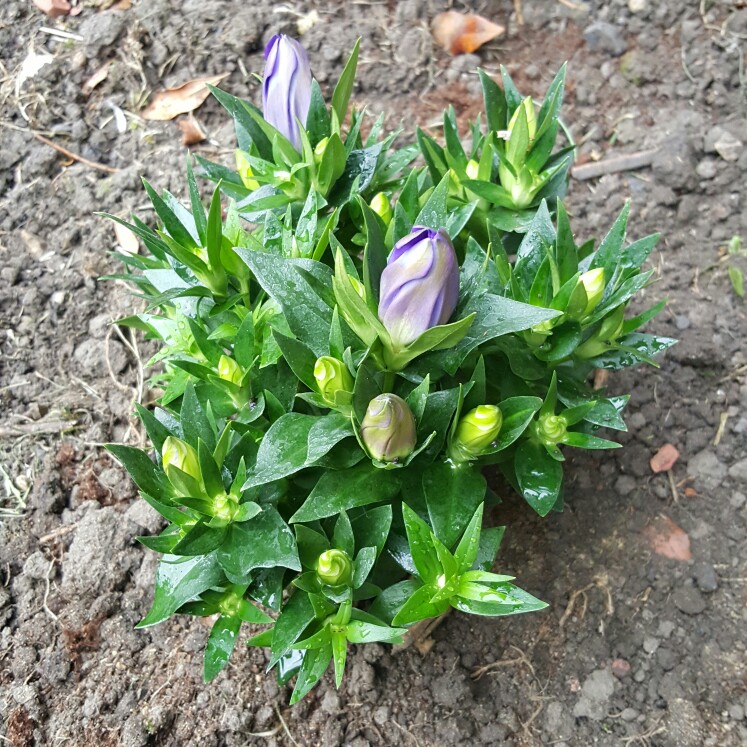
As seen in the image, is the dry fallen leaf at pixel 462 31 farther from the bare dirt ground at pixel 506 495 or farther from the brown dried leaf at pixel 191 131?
the brown dried leaf at pixel 191 131


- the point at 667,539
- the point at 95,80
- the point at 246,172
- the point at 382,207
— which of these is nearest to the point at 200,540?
the point at 382,207

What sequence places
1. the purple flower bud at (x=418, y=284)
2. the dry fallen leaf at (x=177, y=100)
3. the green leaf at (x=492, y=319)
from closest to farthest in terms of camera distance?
the purple flower bud at (x=418, y=284) → the green leaf at (x=492, y=319) → the dry fallen leaf at (x=177, y=100)

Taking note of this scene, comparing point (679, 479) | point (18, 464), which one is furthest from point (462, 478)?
point (18, 464)

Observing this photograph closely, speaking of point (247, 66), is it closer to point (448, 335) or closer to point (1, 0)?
point (1, 0)

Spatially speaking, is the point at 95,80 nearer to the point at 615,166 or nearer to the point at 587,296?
the point at 615,166

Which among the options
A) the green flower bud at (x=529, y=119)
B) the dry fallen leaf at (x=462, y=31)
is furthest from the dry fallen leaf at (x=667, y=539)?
the dry fallen leaf at (x=462, y=31)

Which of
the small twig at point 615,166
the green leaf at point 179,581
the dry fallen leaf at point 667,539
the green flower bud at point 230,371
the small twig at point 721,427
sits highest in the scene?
the green flower bud at point 230,371

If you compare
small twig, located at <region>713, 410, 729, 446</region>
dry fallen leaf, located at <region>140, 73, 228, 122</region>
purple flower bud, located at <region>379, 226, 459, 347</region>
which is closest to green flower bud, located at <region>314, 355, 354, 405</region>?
purple flower bud, located at <region>379, 226, 459, 347</region>
